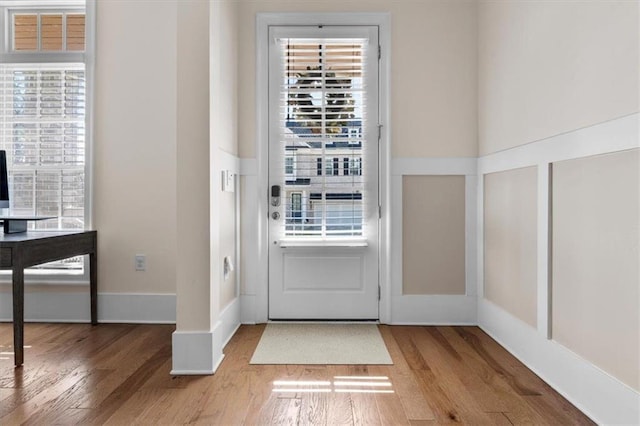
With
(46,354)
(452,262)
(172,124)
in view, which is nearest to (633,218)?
(452,262)

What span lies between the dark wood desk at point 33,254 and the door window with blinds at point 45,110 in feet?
0.73

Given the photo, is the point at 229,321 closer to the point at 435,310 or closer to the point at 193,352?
the point at 193,352

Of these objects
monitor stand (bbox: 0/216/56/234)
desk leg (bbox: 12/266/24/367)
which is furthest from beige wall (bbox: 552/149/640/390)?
monitor stand (bbox: 0/216/56/234)

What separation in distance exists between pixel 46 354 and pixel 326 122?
2.36 meters

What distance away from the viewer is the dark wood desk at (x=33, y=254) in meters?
2.52

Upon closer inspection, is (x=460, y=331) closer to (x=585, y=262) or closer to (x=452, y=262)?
(x=452, y=262)

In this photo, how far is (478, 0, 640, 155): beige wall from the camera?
69.1 inches

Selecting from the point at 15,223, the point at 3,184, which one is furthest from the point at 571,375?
the point at 3,184

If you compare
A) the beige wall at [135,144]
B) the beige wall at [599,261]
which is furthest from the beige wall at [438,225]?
the beige wall at [135,144]

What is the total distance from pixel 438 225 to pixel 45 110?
308 centimetres

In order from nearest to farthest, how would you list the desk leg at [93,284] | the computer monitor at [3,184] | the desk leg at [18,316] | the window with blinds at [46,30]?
the desk leg at [18,316]
the computer monitor at [3,184]
the desk leg at [93,284]
the window with blinds at [46,30]

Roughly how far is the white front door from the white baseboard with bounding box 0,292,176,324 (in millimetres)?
825

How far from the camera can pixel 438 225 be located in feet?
11.0

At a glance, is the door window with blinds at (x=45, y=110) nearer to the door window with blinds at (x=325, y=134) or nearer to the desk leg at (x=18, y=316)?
the desk leg at (x=18, y=316)
